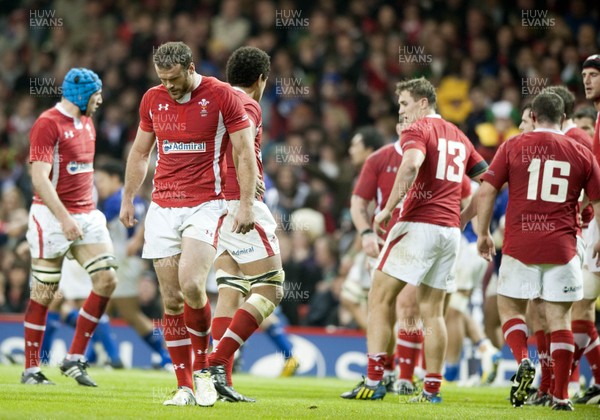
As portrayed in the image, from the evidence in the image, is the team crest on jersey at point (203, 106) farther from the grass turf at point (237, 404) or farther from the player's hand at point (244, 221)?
the grass turf at point (237, 404)

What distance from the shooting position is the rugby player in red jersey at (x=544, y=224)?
8078 mm

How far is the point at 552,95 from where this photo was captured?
8.24 metres

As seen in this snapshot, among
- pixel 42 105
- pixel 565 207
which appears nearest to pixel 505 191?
pixel 565 207

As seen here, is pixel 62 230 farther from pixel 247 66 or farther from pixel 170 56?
pixel 170 56

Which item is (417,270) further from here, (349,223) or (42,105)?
(42,105)

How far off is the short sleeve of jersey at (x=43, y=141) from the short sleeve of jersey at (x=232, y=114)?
2472 mm

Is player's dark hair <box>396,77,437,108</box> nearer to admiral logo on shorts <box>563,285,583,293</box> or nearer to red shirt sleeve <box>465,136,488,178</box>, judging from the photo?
red shirt sleeve <box>465,136,488,178</box>

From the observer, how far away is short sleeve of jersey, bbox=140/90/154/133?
7.45 metres

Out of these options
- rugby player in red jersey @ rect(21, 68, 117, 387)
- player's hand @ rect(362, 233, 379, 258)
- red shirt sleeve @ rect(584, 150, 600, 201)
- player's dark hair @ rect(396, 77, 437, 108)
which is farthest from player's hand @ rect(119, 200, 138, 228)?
red shirt sleeve @ rect(584, 150, 600, 201)

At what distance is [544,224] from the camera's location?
814 centimetres

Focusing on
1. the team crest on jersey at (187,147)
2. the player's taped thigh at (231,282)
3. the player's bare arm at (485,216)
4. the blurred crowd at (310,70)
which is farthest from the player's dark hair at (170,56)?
the blurred crowd at (310,70)

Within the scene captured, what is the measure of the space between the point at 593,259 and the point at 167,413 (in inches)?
170

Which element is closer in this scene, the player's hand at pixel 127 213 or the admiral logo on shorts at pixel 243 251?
the player's hand at pixel 127 213

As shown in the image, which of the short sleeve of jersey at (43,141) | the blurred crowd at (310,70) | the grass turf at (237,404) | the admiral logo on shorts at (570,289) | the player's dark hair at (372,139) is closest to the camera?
the grass turf at (237,404)
